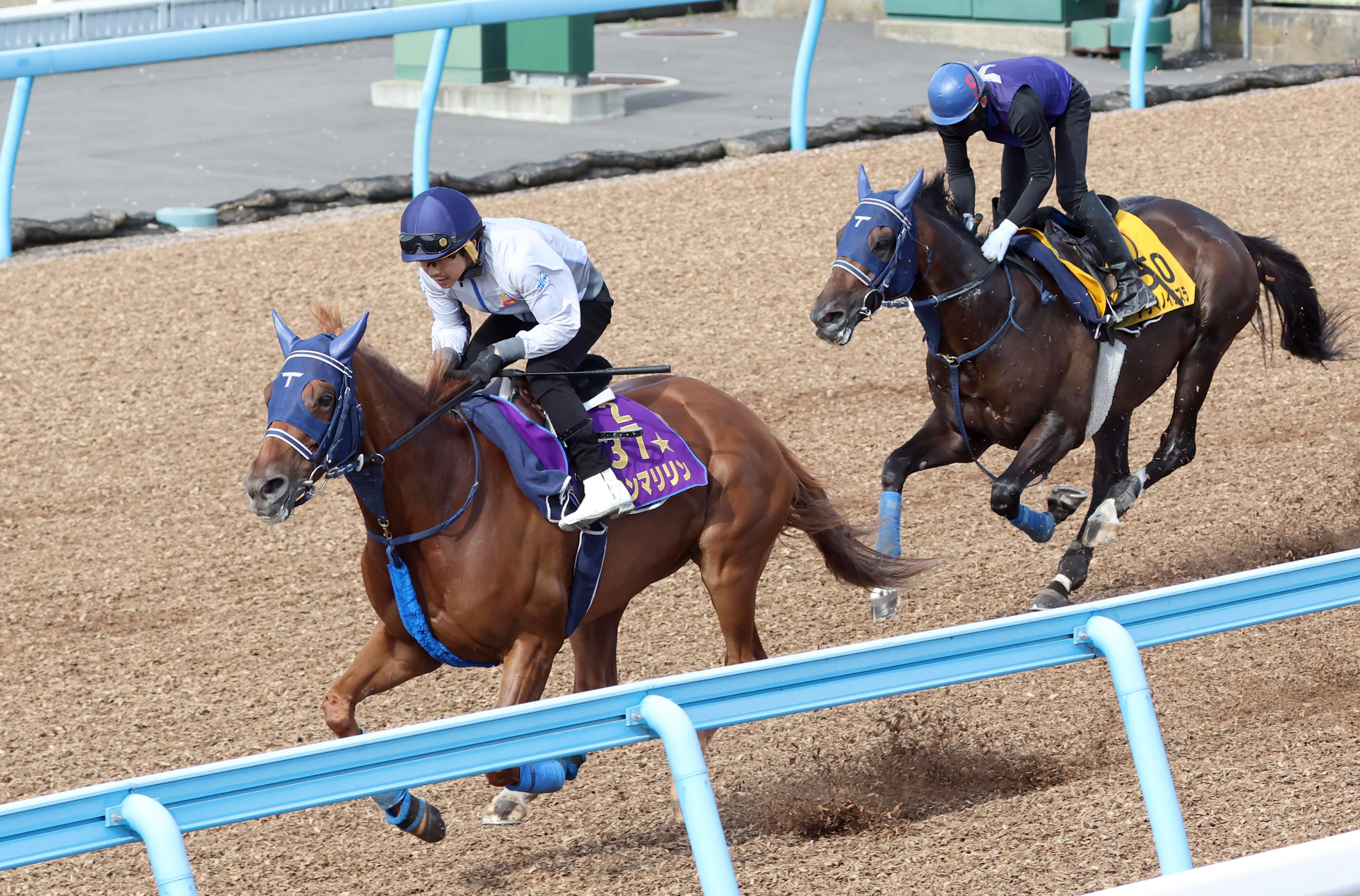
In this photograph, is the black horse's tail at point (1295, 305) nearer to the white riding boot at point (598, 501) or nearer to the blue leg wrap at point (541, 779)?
the white riding boot at point (598, 501)

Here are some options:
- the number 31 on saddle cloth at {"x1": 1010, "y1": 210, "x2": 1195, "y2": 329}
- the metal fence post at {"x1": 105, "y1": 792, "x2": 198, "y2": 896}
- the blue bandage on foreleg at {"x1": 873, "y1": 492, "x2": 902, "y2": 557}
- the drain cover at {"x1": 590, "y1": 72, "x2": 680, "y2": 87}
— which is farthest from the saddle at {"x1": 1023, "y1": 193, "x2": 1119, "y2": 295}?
the drain cover at {"x1": 590, "y1": 72, "x2": 680, "y2": 87}

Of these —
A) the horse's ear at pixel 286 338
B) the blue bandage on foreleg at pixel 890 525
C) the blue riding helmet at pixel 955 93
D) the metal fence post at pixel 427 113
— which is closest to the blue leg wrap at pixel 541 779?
the horse's ear at pixel 286 338

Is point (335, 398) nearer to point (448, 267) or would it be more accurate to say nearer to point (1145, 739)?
point (448, 267)

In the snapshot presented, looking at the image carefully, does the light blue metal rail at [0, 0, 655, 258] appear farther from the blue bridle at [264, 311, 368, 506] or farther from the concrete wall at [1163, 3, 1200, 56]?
the concrete wall at [1163, 3, 1200, 56]

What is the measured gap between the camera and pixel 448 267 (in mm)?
4352

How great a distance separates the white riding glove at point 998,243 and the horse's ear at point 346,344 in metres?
2.63

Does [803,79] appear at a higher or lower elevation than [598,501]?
higher

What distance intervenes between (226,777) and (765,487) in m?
2.48

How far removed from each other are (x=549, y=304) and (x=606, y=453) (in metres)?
0.45

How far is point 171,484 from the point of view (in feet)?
23.9

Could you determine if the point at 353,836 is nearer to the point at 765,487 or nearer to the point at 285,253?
the point at 765,487

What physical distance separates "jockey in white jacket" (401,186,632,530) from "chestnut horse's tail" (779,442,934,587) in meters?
0.89

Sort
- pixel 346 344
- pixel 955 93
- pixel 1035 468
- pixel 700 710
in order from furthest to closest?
pixel 1035 468 → pixel 955 93 → pixel 346 344 → pixel 700 710

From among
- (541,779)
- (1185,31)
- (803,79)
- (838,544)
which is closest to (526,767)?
(541,779)
